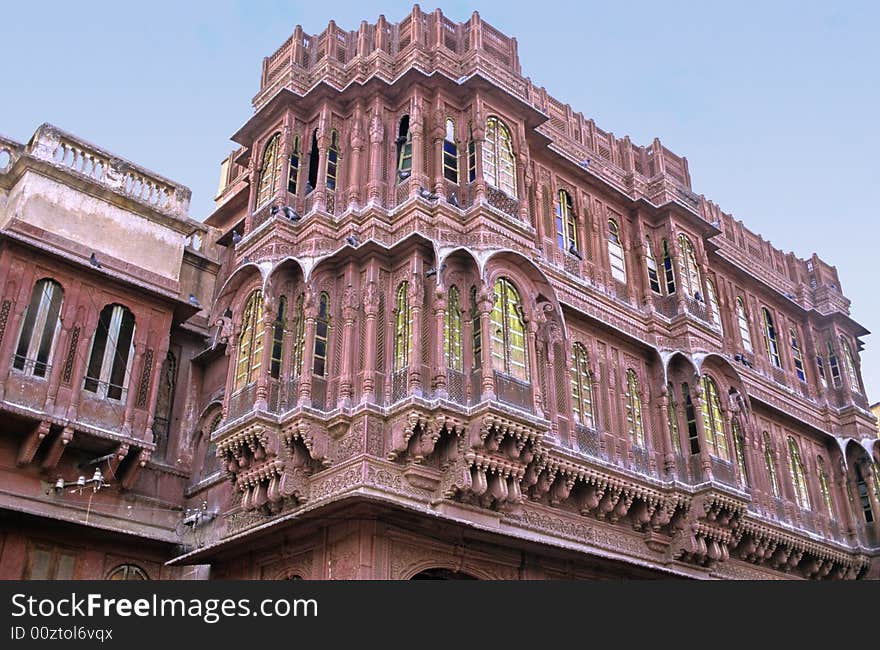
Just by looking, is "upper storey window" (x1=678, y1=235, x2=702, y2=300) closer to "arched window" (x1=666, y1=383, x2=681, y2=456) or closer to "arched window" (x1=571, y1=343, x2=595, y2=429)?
"arched window" (x1=666, y1=383, x2=681, y2=456)

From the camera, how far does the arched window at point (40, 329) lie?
17.5 meters

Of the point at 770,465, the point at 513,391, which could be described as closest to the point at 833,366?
the point at 770,465

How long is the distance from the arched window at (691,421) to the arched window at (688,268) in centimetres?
279

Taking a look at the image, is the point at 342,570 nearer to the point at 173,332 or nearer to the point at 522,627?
the point at 522,627

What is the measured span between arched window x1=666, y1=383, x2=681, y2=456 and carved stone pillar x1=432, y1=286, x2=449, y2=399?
658cm

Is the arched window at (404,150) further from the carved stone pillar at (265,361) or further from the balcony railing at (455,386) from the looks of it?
the balcony railing at (455,386)

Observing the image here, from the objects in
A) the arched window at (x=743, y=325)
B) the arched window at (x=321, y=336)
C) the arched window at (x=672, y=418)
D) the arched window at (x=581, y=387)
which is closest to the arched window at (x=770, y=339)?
the arched window at (x=743, y=325)

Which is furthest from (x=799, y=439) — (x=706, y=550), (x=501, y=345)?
(x=501, y=345)

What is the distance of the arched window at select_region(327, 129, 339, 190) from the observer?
1897 centimetres

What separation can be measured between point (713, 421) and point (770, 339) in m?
7.21

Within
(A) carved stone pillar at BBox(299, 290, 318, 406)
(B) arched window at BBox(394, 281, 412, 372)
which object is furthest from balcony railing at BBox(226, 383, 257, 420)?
(B) arched window at BBox(394, 281, 412, 372)

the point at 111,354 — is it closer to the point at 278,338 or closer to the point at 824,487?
the point at 278,338

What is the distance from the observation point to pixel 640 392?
67.2 ft

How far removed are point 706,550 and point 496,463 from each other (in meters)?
6.51
